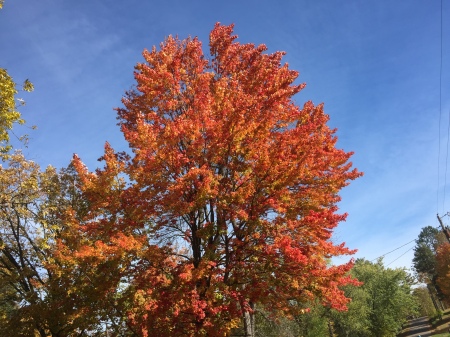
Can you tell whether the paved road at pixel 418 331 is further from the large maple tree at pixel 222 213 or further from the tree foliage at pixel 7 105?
the tree foliage at pixel 7 105

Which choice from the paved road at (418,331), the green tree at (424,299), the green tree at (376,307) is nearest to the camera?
the green tree at (376,307)

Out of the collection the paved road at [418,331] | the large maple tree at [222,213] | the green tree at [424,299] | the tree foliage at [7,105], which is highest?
the tree foliage at [7,105]

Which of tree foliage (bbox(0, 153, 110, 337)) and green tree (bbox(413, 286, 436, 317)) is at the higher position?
tree foliage (bbox(0, 153, 110, 337))

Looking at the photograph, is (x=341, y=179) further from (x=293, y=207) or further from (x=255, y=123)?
(x=255, y=123)

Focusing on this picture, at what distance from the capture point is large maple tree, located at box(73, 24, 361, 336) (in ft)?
29.5

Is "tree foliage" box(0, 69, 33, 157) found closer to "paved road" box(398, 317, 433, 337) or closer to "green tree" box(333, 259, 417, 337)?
"green tree" box(333, 259, 417, 337)

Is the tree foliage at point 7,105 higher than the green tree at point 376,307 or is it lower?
higher

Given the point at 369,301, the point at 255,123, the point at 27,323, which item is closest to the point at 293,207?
the point at 255,123

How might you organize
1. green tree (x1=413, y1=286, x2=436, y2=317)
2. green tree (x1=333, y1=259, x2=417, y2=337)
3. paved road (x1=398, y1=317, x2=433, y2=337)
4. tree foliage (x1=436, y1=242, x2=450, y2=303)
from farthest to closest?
green tree (x1=413, y1=286, x2=436, y2=317), tree foliage (x1=436, y1=242, x2=450, y2=303), paved road (x1=398, y1=317, x2=433, y2=337), green tree (x1=333, y1=259, x2=417, y2=337)

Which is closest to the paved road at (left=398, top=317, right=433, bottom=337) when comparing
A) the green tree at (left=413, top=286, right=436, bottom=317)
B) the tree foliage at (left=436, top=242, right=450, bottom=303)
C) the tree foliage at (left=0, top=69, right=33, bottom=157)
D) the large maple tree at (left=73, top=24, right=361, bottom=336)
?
the tree foliage at (left=436, top=242, right=450, bottom=303)

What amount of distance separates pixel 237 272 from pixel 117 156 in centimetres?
603

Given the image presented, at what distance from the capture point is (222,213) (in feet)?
32.9

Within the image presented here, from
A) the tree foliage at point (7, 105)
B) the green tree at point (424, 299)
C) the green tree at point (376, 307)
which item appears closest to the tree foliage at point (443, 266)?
the green tree at point (424, 299)

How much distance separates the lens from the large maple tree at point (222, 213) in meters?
8.99
